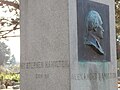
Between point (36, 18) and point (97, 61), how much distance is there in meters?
1.47

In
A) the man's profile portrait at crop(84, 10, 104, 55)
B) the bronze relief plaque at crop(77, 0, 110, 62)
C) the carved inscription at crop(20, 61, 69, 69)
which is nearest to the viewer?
the carved inscription at crop(20, 61, 69, 69)

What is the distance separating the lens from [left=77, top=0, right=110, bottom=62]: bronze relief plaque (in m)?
6.60

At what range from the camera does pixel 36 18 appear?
6730 millimetres

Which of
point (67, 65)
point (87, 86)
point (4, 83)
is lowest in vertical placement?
point (4, 83)

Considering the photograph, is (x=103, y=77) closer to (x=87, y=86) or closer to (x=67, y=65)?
(x=87, y=86)

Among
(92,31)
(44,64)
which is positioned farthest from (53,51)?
(92,31)

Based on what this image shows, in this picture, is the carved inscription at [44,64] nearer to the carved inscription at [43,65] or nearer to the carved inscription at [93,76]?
the carved inscription at [43,65]

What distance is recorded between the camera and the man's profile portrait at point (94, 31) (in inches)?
266

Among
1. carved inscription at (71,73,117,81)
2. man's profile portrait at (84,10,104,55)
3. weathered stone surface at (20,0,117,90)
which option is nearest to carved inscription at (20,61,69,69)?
weathered stone surface at (20,0,117,90)

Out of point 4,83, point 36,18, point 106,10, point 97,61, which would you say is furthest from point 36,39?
point 4,83

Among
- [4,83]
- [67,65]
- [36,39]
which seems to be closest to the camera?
[67,65]

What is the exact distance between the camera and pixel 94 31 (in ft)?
22.6

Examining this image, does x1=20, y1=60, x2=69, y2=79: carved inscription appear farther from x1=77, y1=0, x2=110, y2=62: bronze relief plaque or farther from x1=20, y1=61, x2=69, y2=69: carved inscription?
x1=77, y1=0, x2=110, y2=62: bronze relief plaque

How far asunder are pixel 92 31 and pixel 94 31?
61 millimetres
